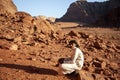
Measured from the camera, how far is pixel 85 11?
3688 inches

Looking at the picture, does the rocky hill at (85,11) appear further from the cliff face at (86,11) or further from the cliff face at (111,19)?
the cliff face at (111,19)

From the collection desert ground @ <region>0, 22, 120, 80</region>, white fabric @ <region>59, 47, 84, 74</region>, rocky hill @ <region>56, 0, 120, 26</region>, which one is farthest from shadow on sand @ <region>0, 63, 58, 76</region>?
rocky hill @ <region>56, 0, 120, 26</region>

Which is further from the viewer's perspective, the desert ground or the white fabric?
the desert ground

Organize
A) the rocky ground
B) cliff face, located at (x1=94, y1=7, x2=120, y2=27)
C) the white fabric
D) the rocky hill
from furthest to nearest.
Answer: the rocky hill
cliff face, located at (x1=94, y1=7, x2=120, y2=27)
the rocky ground
the white fabric

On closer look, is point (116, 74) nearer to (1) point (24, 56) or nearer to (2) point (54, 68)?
(2) point (54, 68)

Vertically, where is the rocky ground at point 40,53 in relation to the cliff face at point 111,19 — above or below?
above

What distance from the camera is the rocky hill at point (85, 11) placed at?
294 feet

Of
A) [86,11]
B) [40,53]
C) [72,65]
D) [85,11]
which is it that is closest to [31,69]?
[72,65]

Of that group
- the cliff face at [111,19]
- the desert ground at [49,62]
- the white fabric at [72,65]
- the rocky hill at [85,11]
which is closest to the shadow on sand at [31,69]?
the desert ground at [49,62]

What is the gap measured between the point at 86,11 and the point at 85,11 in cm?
88

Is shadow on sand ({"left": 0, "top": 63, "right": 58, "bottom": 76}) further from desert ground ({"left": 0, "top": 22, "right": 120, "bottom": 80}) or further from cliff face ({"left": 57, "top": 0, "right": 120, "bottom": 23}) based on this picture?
cliff face ({"left": 57, "top": 0, "right": 120, "bottom": 23})

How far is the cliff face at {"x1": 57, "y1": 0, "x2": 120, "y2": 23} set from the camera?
→ 8969 cm

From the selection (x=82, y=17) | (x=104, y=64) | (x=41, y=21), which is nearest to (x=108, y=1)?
(x=82, y=17)

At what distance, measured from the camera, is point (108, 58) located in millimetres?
13734
